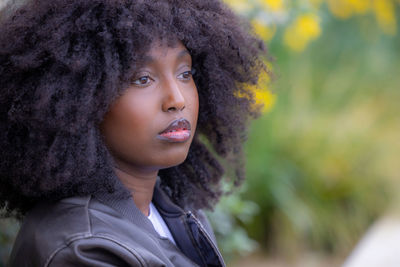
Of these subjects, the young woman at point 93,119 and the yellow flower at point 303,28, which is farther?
the yellow flower at point 303,28

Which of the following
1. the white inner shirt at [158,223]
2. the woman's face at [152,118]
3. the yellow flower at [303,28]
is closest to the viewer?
the woman's face at [152,118]

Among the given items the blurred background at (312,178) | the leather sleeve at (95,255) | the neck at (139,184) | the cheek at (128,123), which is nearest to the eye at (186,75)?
the cheek at (128,123)

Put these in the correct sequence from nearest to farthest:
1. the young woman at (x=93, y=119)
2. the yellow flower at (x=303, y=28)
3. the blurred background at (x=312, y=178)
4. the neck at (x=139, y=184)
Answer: the young woman at (x=93, y=119) → the neck at (x=139, y=184) → the yellow flower at (x=303, y=28) → the blurred background at (x=312, y=178)

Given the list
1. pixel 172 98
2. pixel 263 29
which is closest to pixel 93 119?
pixel 172 98

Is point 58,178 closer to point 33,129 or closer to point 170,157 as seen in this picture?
point 33,129

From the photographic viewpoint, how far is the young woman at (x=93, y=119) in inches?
63.9

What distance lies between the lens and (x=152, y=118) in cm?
173

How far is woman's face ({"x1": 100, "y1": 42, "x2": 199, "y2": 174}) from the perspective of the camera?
67.9 inches

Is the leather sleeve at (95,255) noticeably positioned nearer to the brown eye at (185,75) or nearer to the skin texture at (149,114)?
the skin texture at (149,114)

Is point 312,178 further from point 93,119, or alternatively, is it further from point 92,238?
point 92,238

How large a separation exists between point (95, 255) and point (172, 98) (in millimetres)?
563

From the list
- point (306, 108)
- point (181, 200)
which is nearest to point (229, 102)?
point (181, 200)

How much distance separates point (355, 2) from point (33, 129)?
4.06 meters

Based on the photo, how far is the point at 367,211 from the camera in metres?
5.06
